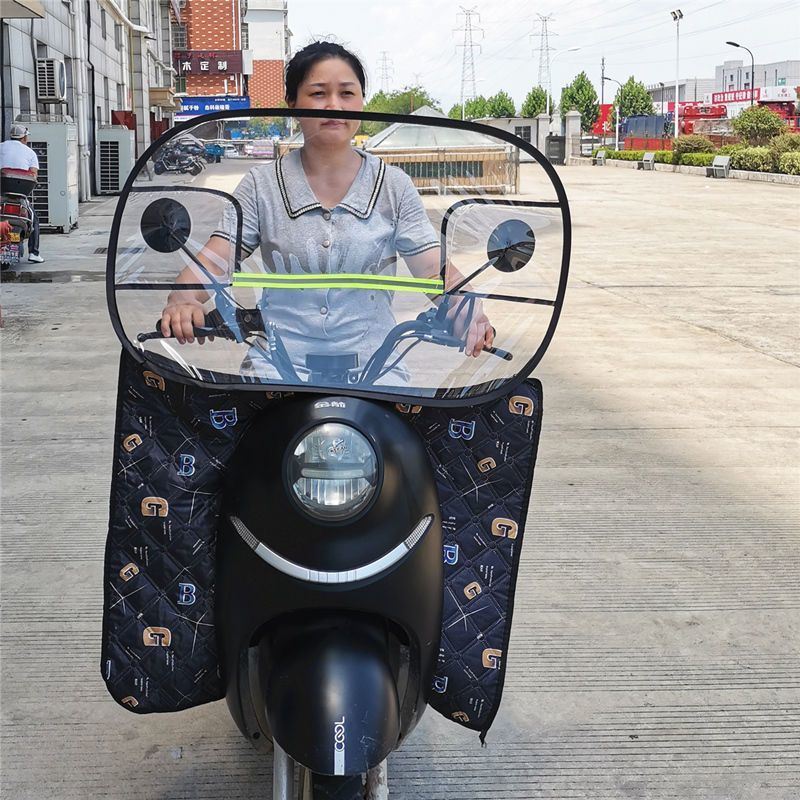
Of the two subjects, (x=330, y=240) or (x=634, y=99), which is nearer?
(x=330, y=240)

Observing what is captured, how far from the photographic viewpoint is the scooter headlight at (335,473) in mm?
1846

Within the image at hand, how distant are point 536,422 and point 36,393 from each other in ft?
15.0

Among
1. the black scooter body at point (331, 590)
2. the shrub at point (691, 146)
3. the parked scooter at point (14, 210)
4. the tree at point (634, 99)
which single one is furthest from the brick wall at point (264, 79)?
the black scooter body at point (331, 590)

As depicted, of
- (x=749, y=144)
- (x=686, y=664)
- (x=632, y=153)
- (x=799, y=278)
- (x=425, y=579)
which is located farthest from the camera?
(x=632, y=153)

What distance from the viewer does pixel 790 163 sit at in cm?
3067

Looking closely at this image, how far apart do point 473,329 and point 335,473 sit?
0.42m

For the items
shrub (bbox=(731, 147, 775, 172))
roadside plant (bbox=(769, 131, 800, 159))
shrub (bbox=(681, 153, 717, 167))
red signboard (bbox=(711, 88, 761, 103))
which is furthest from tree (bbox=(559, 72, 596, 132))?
roadside plant (bbox=(769, 131, 800, 159))

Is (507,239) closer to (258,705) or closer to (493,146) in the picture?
(493,146)

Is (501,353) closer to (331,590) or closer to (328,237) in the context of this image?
(328,237)

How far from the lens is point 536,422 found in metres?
2.26

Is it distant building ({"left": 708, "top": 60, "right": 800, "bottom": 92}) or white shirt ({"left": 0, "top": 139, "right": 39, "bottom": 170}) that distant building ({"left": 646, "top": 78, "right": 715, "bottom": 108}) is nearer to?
distant building ({"left": 708, "top": 60, "right": 800, "bottom": 92})

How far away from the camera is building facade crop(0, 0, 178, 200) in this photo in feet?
52.7

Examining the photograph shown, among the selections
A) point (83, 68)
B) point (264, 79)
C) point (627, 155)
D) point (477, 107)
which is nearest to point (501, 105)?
point (477, 107)

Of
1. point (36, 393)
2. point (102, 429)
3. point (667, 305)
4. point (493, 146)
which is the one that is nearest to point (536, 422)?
point (493, 146)
